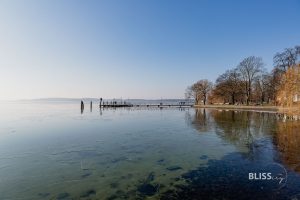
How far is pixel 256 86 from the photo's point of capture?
65.1m

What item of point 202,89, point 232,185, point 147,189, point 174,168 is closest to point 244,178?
point 232,185

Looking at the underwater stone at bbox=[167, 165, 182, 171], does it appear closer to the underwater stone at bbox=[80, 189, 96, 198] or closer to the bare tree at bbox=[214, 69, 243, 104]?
the underwater stone at bbox=[80, 189, 96, 198]

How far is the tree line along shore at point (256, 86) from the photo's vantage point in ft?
111

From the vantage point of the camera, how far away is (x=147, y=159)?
439 inches

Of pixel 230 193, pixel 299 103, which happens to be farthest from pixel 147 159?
pixel 299 103

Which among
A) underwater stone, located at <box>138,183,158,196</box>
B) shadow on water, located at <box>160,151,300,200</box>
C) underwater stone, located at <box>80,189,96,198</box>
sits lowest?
underwater stone, located at <box>80,189,96,198</box>

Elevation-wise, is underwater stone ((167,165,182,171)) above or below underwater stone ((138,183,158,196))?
below

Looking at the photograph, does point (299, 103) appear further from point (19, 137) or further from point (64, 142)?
point (19, 137)

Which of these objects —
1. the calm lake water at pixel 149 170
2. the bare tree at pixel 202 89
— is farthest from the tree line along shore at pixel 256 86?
the calm lake water at pixel 149 170

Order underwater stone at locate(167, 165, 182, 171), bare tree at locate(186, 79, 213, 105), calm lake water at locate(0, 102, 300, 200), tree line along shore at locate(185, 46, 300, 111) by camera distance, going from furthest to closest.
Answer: bare tree at locate(186, 79, 213, 105), tree line along shore at locate(185, 46, 300, 111), underwater stone at locate(167, 165, 182, 171), calm lake water at locate(0, 102, 300, 200)

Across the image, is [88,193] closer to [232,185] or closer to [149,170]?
[149,170]

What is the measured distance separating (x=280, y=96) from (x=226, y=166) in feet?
108

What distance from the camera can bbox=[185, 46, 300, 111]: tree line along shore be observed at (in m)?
33.8

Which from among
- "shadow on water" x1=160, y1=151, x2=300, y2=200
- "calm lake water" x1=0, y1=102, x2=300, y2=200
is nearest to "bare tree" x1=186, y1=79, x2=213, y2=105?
"calm lake water" x1=0, y1=102, x2=300, y2=200
